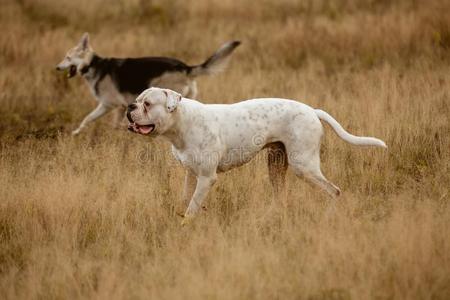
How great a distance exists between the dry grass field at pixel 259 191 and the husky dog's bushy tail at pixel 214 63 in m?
0.89

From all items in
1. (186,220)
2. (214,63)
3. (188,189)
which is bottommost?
(186,220)

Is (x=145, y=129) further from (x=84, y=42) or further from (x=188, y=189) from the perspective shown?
(x=84, y=42)

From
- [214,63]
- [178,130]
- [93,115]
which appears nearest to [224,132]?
[178,130]

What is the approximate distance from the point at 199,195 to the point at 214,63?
15.0 feet

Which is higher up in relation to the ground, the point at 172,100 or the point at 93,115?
the point at 172,100

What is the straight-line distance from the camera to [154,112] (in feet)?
18.2

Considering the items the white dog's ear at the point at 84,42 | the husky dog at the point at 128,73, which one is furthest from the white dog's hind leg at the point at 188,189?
the white dog's ear at the point at 84,42

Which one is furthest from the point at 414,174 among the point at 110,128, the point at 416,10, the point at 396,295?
the point at 416,10

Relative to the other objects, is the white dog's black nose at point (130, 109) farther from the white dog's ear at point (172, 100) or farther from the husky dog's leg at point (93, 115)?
the husky dog's leg at point (93, 115)

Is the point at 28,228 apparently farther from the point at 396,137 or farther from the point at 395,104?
the point at 395,104

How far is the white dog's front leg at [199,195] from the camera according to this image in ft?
18.6

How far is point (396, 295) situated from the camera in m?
4.20

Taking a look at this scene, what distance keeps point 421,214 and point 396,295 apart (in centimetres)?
120

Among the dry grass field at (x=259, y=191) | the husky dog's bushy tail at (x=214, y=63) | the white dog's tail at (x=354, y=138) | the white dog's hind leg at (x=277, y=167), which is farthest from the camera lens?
the husky dog's bushy tail at (x=214, y=63)
